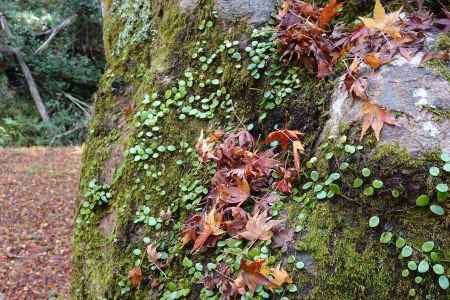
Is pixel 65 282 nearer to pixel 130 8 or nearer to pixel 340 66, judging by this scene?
pixel 130 8

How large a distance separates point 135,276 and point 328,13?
181cm

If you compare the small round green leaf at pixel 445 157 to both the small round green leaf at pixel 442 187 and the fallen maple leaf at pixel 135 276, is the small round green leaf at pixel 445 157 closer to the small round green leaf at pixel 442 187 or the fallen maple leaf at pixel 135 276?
the small round green leaf at pixel 442 187

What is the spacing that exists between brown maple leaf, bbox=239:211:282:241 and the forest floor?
4208 mm

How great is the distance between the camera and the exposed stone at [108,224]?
305cm

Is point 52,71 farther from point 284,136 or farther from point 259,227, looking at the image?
point 259,227

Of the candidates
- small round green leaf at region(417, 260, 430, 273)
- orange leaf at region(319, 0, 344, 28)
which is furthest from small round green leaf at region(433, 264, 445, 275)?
orange leaf at region(319, 0, 344, 28)

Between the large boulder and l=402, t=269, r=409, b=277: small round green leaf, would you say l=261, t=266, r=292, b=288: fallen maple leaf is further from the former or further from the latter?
the large boulder

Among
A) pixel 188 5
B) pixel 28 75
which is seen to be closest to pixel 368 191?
pixel 188 5

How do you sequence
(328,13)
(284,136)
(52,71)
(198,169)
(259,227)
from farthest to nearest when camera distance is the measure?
(52,71) → (198,169) → (328,13) → (284,136) → (259,227)

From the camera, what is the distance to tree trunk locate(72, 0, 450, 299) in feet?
6.25

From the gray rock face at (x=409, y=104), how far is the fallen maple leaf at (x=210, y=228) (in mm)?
695

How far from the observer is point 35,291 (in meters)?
5.93

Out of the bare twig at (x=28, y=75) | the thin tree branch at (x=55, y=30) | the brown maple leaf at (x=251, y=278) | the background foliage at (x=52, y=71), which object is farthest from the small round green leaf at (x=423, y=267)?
the thin tree branch at (x=55, y=30)

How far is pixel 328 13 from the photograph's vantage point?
257 centimetres
